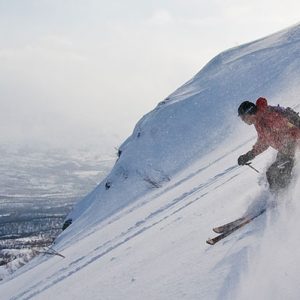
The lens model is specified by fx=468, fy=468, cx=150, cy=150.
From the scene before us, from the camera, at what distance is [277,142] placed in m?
8.02

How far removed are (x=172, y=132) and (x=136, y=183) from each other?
4.86m

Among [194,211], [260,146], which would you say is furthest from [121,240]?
[260,146]

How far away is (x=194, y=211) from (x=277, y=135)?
4.16 metres

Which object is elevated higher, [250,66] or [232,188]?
[250,66]

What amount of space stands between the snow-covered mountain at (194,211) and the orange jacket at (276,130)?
0.68 meters

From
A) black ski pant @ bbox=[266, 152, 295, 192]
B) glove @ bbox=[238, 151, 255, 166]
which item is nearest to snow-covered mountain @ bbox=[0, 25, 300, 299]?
black ski pant @ bbox=[266, 152, 295, 192]

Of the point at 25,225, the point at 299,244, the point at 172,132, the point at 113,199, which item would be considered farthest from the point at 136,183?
the point at 25,225

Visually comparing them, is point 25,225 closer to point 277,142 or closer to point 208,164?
point 208,164

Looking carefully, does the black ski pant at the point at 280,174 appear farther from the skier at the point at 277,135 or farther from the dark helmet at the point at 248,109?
the dark helmet at the point at 248,109

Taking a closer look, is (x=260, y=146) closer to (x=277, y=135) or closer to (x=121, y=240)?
(x=277, y=135)

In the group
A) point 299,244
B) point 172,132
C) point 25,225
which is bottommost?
point 299,244

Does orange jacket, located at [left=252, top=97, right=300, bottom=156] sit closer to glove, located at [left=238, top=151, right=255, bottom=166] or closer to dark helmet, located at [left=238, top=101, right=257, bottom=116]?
dark helmet, located at [left=238, top=101, right=257, bottom=116]

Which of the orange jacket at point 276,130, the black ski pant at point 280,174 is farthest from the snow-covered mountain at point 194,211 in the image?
the orange jacket at point 276,130

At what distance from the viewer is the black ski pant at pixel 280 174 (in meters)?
7.58
